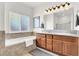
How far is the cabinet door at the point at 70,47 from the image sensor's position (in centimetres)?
154

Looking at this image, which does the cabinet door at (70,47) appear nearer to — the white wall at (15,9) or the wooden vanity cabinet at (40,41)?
the wooden vanity cabinet at (40,41)

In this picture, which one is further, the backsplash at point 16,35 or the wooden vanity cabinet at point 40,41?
the wooden vanity cabinet at point 40,41

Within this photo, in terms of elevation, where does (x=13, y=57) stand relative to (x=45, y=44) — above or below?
below

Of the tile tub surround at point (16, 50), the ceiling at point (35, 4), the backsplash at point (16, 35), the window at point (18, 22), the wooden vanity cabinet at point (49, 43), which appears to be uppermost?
the ceiling at point (35, 4)

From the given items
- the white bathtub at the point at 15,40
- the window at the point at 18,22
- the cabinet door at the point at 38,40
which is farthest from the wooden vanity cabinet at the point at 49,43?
the window at the point at 18,22

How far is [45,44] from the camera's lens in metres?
1.67

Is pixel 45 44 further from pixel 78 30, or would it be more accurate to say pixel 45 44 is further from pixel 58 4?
pixel 58 4

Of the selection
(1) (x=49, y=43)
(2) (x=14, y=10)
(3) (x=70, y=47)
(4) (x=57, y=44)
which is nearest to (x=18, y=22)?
(2) (x=14, y=10)

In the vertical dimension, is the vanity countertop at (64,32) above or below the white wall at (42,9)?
below

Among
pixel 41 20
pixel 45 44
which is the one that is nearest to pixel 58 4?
pixel 41 20

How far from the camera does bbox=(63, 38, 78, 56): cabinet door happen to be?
1.54 m

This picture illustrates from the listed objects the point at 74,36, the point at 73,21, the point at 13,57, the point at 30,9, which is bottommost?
the point at 13,57

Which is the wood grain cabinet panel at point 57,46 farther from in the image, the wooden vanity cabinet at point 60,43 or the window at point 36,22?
the window at point 36,22

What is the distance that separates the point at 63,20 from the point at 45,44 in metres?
0.50
